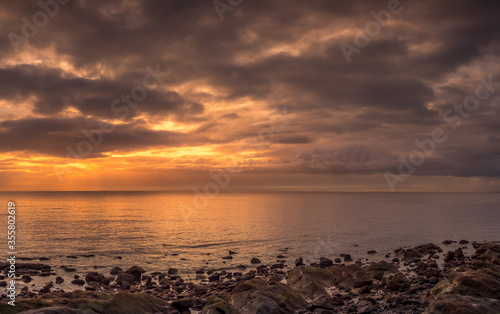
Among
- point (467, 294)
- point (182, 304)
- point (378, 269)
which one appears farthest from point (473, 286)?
point (182, 304)

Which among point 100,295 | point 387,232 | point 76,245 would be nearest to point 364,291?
point 100,295

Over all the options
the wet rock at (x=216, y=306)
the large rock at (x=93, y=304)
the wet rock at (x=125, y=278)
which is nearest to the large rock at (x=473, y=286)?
the wet rock at (x=216, y=306)

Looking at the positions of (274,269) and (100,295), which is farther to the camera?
(274,269)

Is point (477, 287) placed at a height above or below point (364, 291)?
above

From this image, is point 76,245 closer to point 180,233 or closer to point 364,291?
point 180,233

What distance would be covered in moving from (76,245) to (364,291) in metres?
49.7

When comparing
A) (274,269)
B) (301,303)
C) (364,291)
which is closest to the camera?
(301,303)

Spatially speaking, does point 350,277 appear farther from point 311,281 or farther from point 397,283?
point 311,281

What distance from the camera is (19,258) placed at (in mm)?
45656

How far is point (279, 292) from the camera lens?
23406 mm

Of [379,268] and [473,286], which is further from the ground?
[473,286]

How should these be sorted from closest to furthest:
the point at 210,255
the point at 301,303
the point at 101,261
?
the point at 301,303 < the point at 101,261 < the point at 210,255

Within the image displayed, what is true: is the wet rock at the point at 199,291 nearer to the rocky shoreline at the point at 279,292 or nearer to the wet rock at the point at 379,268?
the rocky shoreline at the point at 279,292

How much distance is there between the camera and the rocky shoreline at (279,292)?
1984cm
